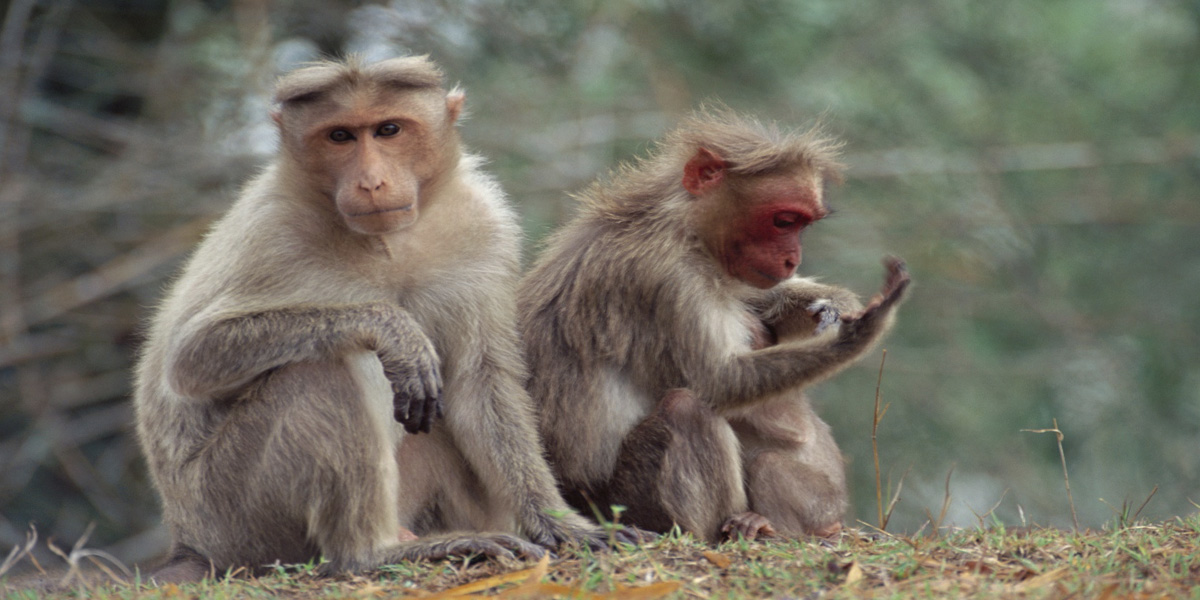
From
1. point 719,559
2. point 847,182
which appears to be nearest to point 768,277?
point 719,559

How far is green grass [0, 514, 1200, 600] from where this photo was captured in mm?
3801

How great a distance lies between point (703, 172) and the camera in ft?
17.6

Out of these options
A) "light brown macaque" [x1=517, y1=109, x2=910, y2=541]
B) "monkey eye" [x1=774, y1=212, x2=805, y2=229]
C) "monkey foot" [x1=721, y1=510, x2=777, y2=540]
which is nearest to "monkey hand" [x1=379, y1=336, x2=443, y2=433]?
"light brown macaque" [x1=517, y1=109, x2=910, y2=541]

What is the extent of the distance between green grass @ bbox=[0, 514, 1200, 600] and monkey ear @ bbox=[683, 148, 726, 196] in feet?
4.97

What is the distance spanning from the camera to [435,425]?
5.35 metres

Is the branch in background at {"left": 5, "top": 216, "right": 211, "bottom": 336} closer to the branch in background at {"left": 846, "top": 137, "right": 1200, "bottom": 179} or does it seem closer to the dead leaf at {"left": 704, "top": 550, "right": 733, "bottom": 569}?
the branch in background at {"left": 846, "top": 137, "right": 1200, "bottom": 179}

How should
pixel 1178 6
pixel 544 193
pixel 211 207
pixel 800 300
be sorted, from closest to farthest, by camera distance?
pixel 800 300 → pixel 211 207 → pixel 544 193 → pixel 1178 6

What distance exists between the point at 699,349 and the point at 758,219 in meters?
0.60

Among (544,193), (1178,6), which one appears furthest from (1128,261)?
(544,193)

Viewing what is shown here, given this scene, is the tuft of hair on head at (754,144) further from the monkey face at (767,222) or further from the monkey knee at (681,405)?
the monkey knee at (681,405)

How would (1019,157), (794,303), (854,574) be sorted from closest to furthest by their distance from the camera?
(854,574)
(794,303)
(1019,157)

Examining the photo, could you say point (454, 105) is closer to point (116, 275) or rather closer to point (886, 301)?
point (886, 301)

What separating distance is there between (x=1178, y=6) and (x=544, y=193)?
21.7ft

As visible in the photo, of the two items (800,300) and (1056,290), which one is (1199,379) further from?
(800,300)
